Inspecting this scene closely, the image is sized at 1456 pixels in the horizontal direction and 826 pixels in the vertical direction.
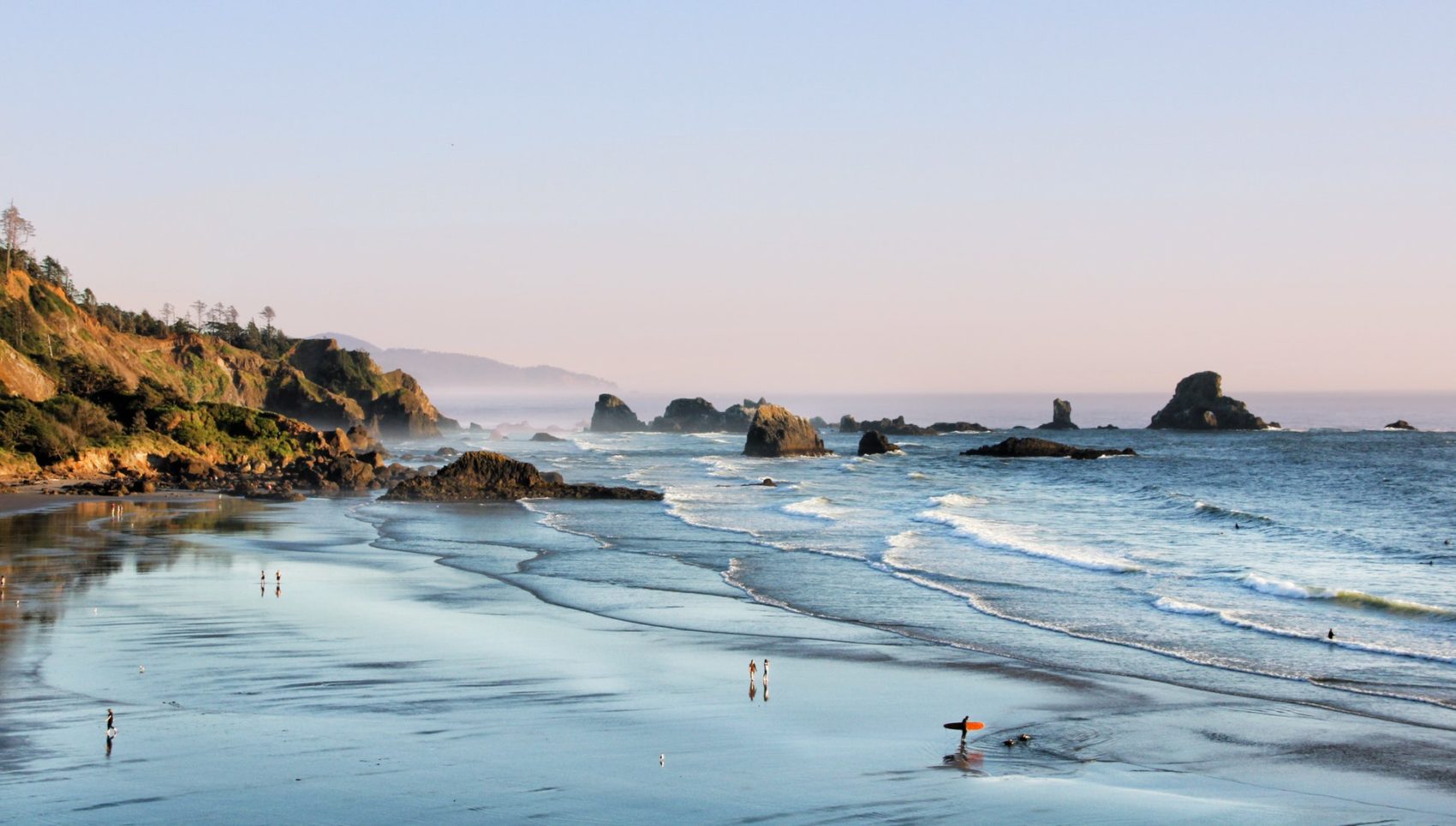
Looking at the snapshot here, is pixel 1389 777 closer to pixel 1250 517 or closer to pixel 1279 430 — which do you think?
pixel 1250 517

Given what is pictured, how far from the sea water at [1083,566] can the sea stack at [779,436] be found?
76.7ft

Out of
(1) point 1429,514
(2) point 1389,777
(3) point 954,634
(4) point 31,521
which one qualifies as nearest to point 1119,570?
(3) point 954,634

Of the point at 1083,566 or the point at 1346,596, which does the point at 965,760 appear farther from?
the point at 1083,566

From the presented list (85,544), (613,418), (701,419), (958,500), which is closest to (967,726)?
(85,544)

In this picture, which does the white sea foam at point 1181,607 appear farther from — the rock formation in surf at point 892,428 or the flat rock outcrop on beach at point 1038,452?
the rock formation in surf at point 892,428

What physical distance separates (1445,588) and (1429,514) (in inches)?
891

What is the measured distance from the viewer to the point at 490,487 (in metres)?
63.0

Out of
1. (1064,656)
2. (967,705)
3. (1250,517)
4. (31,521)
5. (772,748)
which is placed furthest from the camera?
(1250,517)

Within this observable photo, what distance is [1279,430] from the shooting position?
149625 millimetres

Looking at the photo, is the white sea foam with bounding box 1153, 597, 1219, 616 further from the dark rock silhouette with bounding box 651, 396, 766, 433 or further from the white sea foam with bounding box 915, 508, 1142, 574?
the dark rock silhouette with bounding box 651, 396, 766, 433

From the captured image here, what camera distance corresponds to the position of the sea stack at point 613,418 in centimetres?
18875

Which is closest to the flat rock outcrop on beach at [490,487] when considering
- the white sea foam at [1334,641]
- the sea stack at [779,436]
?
the sea stack at [779,436]

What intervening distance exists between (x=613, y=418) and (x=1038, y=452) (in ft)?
334

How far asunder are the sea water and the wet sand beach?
6.93 ft
